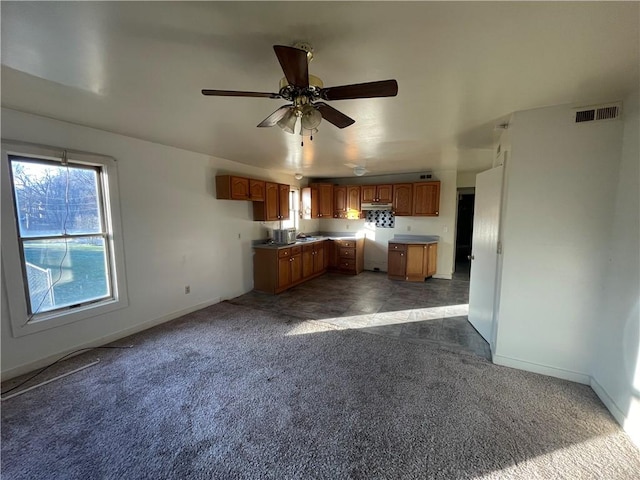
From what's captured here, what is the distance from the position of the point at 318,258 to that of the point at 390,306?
242 centimetres

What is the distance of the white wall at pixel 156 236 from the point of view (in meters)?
2.51

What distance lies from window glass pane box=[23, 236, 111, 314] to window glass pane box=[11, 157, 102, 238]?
0.14 meters

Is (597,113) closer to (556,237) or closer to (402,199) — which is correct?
(556,237)

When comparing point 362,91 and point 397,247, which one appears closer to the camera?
point 362,91

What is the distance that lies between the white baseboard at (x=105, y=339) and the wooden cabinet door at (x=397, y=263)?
377 cm

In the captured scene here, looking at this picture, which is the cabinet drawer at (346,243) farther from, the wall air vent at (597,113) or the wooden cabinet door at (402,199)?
the wall air vent at (597,113)

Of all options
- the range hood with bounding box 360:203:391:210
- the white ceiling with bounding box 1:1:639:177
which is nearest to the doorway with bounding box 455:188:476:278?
the range hood with bounding box 360:203:391:210

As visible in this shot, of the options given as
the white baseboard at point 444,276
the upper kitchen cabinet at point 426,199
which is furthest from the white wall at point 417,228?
the upper kitchen cabinet at point 426,199

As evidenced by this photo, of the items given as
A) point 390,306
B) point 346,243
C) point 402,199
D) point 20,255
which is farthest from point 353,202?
point 20,255

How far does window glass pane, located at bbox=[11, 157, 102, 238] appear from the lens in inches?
96.9

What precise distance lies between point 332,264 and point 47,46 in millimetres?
5794

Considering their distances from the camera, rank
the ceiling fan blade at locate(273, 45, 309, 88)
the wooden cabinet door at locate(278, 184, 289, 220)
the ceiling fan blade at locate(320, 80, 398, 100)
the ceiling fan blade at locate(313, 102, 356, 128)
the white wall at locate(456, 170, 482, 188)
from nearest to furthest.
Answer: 1. the ceiling fan blade at locate(273, 45, 309, 88)
2. the ceiling fan blade at locate(320, 80, 398, 100)
3. the ceiling fan blade at locate(313, 102, 356, 128)
4. the wooden cabinet door at locate(278, 184, 289, 220)
5. the white wall at locate(456, 170, 482, 188)

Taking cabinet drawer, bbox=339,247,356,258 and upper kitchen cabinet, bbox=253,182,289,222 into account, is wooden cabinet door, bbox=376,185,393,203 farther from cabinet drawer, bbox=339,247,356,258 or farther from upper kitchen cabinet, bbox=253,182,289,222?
upper kitchen cabinet, bbox=253,182,289,222

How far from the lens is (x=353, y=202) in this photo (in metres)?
6.62
